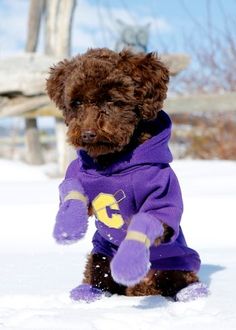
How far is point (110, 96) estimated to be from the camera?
2.60 m

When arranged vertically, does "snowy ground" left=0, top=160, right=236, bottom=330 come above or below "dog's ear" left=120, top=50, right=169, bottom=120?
below

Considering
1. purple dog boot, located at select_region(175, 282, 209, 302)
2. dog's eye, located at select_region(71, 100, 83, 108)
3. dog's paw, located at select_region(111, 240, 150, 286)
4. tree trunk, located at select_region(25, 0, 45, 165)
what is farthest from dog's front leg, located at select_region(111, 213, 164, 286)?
tree trunk, located at select_region(25, 0, 45, 165)

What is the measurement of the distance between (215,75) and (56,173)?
4783 millimetres

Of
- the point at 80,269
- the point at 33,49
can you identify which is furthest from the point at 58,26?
the point at 80,269

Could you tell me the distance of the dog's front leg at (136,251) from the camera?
2420 millimetres

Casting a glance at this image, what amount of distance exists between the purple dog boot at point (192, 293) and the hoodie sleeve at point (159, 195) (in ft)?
0.77

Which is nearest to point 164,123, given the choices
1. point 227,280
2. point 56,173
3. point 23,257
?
point 227,280

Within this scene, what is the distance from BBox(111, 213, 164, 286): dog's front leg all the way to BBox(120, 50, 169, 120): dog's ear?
379 mm

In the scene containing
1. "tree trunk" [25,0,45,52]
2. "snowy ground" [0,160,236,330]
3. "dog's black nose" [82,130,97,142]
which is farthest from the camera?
"tree trunk" [25,0,45,52]

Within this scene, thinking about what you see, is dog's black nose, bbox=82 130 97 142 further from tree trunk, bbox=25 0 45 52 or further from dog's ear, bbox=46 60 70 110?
tree trunk, bbox=25 0 45 52

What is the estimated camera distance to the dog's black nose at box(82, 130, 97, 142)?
8.36 ft

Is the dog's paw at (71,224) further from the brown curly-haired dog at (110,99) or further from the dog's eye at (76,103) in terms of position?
the dog's eye at (76,103)

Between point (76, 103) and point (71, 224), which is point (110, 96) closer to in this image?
point (76, 103)

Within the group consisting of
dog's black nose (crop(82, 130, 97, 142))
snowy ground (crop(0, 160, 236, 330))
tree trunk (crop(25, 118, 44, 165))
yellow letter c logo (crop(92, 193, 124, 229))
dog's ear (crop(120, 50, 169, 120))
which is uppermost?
dog's ear (crop(120, 50, 169, 120))
